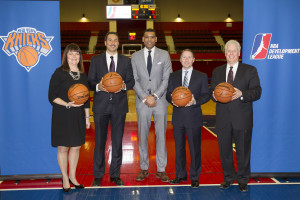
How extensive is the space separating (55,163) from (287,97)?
3.10 metres

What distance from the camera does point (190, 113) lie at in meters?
3.44

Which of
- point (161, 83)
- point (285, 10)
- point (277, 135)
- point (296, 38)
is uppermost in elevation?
Result: point (285, 10)

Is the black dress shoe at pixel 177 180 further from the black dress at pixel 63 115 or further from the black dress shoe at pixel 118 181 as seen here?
the black dress at pixel 63 115

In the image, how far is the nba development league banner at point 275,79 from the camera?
3.62 meters

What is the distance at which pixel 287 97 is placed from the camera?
371 centimetres

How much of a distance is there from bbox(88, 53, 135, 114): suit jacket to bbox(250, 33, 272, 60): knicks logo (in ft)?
5.12

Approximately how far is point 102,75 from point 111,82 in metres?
0.38

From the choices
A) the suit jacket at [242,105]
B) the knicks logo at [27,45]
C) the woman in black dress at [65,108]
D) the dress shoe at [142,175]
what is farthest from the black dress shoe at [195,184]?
the knicks logo at [27,45]

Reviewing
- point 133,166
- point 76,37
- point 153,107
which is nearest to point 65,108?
point 153,107

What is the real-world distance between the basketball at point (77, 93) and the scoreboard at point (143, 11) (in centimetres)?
1130

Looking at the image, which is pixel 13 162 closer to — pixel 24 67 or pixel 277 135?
pixel 24 67

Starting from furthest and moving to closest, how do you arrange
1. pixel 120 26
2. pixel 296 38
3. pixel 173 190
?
pixel 120 26
pixel 296 38
pixel 173 190

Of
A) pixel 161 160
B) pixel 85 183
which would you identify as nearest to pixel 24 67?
pixel 85 183

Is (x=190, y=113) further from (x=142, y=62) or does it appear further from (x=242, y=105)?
(x=142, y=62)
